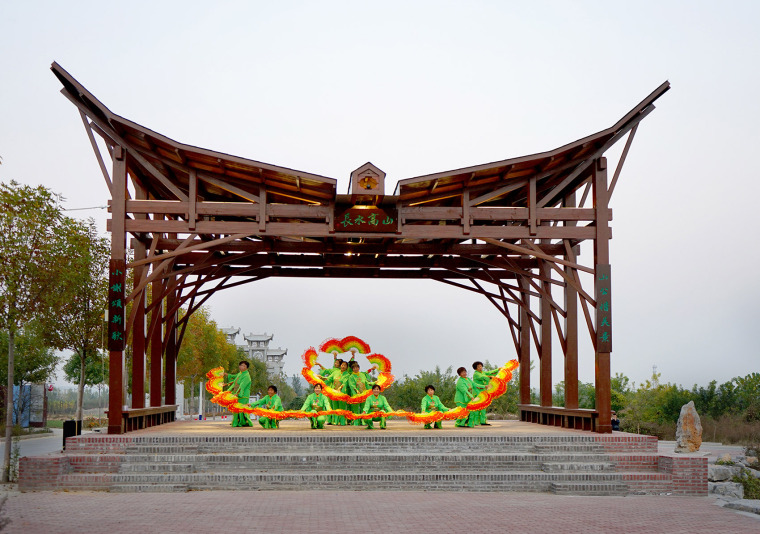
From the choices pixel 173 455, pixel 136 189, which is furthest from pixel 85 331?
pixel 173 455

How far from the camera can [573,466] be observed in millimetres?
15273

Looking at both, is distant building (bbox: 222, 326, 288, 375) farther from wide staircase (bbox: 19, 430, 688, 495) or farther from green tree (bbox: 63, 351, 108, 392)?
wide staircase (bbox: 19, 430, 688, 495)

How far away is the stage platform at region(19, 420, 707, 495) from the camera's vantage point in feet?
47.5

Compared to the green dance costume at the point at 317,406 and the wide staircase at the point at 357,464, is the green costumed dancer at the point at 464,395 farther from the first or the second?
the wide staircase at the point at 357,464

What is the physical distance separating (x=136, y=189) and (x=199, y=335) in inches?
960

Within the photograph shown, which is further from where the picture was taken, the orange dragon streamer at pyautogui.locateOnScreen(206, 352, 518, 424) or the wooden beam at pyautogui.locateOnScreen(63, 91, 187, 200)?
the orange dragon streamer at pyautogui.locateOnScreen(206, 352, 518, 424)

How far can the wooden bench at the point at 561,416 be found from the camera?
18.2 meters

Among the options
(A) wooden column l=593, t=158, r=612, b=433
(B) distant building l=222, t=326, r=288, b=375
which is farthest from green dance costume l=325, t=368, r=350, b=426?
(B) distant building l=222, t=326, r=288, b=375

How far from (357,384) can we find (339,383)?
45cm

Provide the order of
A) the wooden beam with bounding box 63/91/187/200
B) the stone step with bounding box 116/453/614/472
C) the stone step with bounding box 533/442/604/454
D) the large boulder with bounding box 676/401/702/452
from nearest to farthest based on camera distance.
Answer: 1. the stone step with bounding box 116/453/614/472
2. the stone step with bounding box 533/442/604/454
3. the wooden beam with bounding box 63/91/187/200
4. the large boulder with bounding box 676/401/702/452

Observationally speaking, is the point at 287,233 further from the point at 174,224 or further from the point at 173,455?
the point at 173,455

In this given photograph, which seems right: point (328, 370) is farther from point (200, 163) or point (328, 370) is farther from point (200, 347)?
point (200, 347)

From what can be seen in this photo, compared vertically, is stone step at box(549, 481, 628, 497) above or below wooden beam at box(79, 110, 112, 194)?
below

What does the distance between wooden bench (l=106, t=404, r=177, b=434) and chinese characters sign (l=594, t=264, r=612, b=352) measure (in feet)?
32.0
